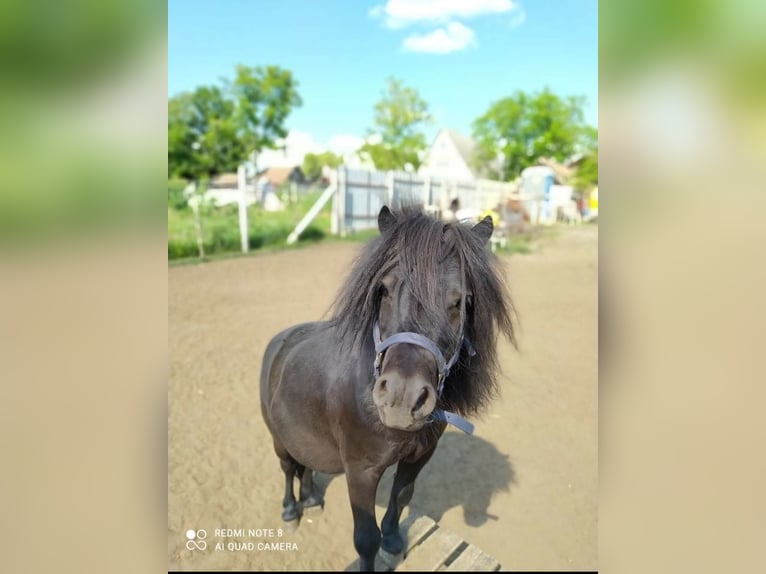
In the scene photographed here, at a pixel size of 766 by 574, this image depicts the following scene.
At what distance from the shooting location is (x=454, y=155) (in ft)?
104

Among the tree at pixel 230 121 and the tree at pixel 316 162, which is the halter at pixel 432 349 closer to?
the tree at pixel 230 121

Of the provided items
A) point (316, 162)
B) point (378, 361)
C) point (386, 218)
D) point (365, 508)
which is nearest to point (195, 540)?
point (365, 508)

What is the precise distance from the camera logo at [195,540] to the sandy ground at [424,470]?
0.09 feet

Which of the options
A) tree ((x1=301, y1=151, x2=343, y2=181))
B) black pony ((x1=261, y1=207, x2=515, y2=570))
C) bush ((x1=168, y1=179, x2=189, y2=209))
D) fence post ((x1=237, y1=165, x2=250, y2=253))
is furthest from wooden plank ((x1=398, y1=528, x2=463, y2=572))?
tree ((x1=301, y1=151, x2=343, y2=181))

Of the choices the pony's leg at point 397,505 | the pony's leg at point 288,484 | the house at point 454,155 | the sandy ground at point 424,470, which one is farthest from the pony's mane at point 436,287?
the house at point 454,155

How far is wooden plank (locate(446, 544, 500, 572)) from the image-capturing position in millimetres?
2297

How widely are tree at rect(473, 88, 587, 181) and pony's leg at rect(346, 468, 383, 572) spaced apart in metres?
22.3

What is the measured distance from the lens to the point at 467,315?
1733mm

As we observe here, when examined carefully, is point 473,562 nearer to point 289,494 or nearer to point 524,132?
point 289,494

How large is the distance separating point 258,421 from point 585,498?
8.92 ft

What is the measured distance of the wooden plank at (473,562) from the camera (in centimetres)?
230
